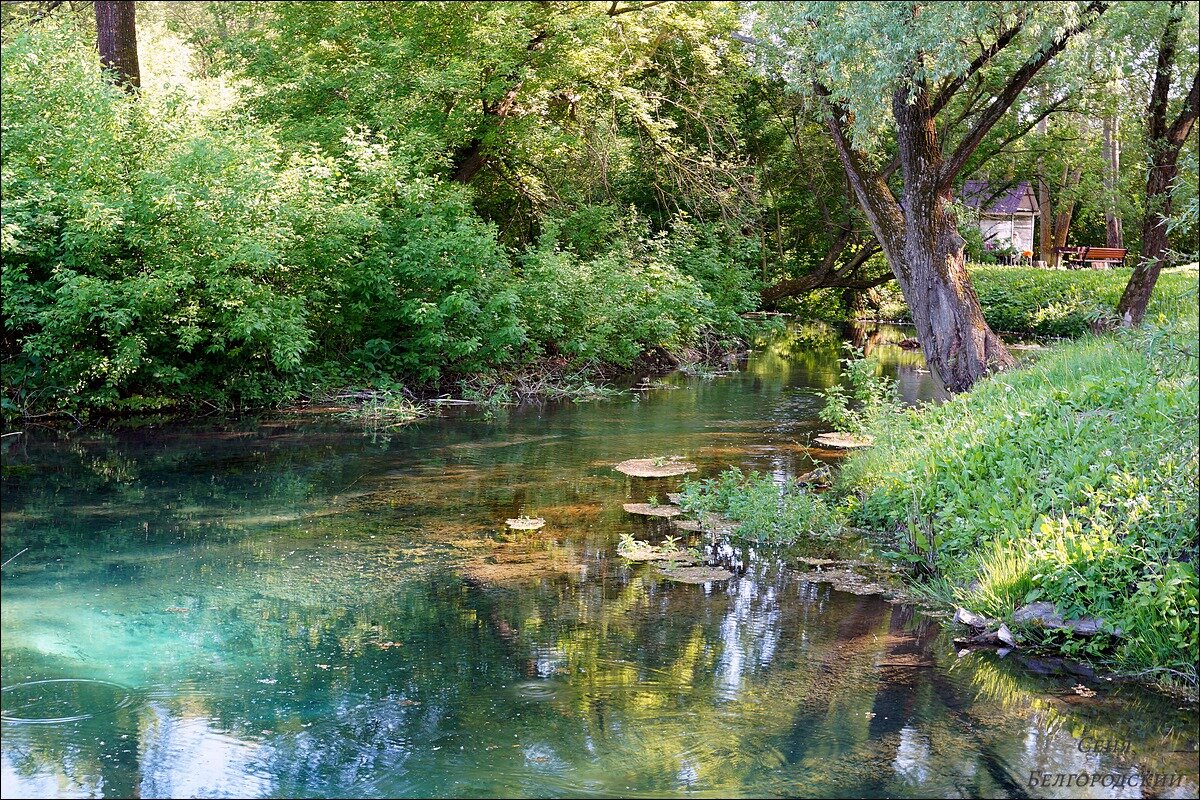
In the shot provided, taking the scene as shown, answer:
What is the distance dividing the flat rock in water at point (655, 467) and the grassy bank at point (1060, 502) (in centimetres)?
124

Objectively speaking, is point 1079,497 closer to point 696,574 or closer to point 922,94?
point 696,574

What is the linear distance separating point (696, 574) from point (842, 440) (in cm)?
557

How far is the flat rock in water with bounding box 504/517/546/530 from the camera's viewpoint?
9.02 meters

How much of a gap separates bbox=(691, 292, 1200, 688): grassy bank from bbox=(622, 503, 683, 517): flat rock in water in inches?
12.8

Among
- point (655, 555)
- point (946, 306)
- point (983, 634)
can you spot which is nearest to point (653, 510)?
point (655, 555)

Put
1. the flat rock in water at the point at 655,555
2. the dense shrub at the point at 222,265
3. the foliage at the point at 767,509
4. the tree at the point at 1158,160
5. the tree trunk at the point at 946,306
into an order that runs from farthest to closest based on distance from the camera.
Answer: the tree at the point at 1158,160
the dense shrub at the point at 222,265
the tree trunk at the point at 946,306
the foliage at the point at 767,509
the flat rock in water at the point at 655,555

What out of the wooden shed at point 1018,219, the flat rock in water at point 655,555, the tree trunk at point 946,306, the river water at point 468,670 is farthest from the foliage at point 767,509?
the wooden shed at point 1018,219

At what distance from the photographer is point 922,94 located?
11555 millimetres

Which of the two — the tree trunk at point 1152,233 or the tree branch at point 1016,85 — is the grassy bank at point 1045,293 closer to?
the tree trunk at point 1152,233

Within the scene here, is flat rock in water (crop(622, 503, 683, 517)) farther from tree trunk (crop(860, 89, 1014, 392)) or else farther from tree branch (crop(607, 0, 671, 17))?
tree branch (crop(607, 0, 671, 17))

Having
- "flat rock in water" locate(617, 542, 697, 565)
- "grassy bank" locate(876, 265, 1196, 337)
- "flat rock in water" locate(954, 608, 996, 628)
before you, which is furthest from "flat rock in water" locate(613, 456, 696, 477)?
"grassy bank" locate(876, 265, 1196, 337)

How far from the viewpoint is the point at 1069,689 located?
573 centimetres

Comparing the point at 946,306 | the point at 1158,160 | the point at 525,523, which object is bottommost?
the point at 525,523

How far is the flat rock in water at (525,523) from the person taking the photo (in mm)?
9023
